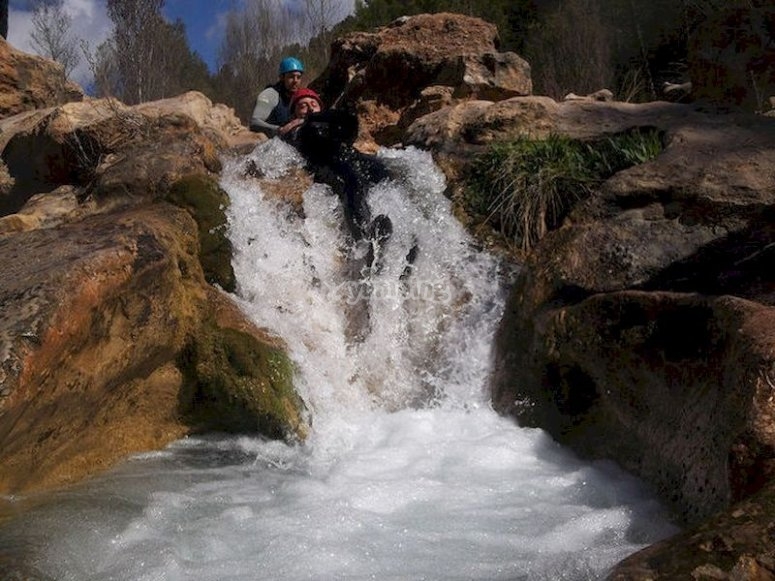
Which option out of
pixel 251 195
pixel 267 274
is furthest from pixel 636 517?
pixel 251 195

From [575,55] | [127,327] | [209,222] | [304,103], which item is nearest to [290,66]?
[304,103]

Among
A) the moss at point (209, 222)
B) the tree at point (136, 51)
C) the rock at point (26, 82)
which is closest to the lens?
the moss at point (209, 222)

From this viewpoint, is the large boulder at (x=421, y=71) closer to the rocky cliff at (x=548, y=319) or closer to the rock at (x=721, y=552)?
the rocky cliff at (x=548, y=319)

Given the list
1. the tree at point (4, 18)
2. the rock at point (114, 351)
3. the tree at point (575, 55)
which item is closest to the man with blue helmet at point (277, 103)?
the rock at point (114, 351)

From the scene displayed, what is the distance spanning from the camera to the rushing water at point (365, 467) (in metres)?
2.79

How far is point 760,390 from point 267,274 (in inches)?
132

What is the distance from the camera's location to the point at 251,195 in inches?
225

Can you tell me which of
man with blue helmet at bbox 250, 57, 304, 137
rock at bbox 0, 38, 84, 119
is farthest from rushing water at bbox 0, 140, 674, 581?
rock at bbox 0, 38, 84, 119

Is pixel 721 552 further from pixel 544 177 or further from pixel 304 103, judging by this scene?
pixel 304 103

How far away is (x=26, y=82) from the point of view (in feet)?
33.4

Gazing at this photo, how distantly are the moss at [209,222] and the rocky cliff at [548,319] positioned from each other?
0.02m

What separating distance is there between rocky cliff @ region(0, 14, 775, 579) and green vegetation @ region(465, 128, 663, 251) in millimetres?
166

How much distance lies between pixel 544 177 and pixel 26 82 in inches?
299

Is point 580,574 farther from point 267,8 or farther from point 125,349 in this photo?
point 267,8
